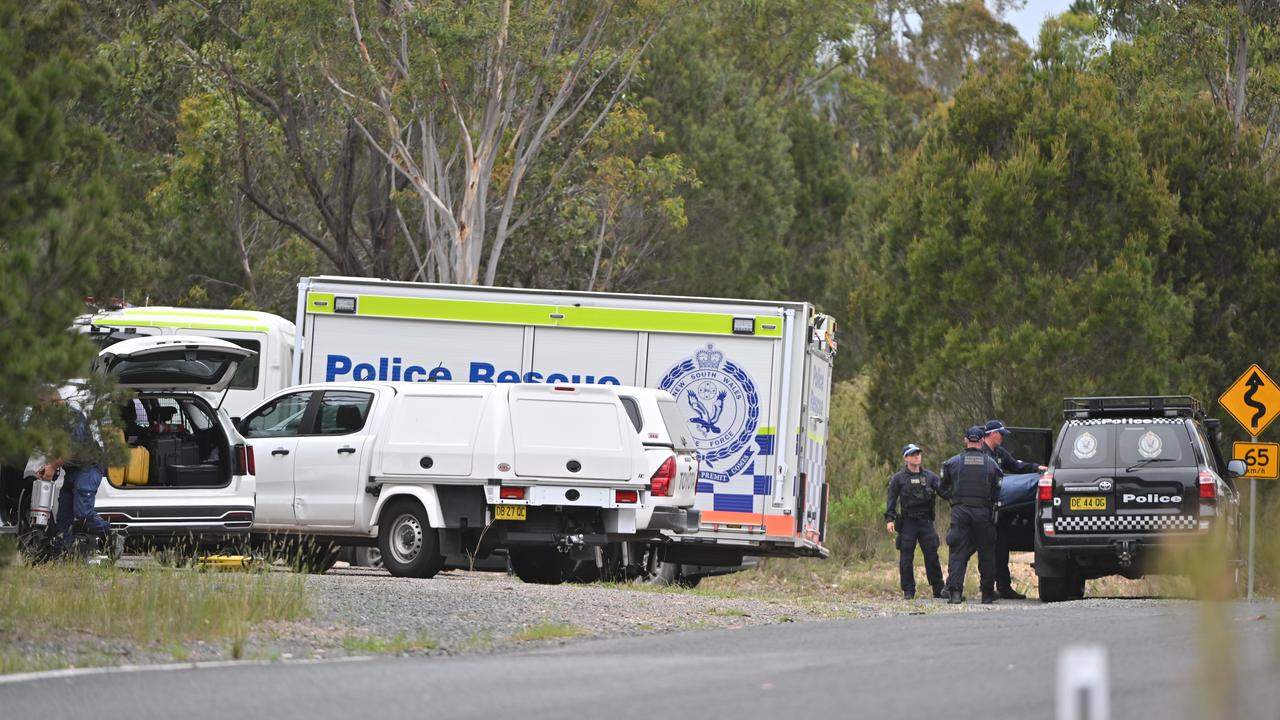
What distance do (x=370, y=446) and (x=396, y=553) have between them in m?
0.98

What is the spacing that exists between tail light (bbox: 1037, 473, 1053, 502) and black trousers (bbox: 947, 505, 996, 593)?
2.46ft

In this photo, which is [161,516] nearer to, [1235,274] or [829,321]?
[829,321]

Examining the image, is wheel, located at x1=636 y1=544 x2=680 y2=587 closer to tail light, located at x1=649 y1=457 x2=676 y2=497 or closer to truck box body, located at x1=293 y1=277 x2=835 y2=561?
truck box body, located at x1=293 y1=277 x2=835 y2=561

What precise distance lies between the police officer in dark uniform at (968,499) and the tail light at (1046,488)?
646 millimetres

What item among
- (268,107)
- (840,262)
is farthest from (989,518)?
(840,262)

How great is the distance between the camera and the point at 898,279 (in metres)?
27.7

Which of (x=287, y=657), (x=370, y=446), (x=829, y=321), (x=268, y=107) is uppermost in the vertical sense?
(x=268, y=107)

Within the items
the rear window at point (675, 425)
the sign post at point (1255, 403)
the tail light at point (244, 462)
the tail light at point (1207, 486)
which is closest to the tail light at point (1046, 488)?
the tail light at point (1207, 486)

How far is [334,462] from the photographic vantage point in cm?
1761

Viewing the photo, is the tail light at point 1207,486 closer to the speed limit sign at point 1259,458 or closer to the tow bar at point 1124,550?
the tow bar at point 1124,550

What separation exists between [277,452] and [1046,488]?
7083 mm

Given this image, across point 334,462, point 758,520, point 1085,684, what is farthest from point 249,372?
point 1085,684

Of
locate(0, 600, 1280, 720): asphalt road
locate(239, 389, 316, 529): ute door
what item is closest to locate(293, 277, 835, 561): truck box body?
locate(239, 389, 316, 529): ute door

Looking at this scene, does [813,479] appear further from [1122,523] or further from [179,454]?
[179,454]
